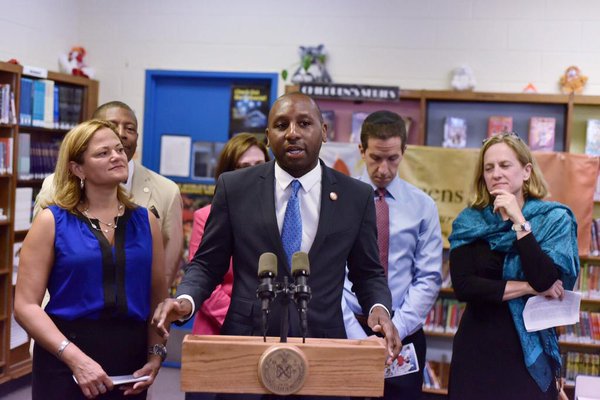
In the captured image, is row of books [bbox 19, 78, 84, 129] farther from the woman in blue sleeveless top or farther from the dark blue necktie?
the dark blue necktie

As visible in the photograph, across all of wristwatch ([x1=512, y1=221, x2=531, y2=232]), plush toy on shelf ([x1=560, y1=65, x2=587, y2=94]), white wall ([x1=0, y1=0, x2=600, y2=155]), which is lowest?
wristwatch ([x1=512, y1=221, x2=531, y2=232])

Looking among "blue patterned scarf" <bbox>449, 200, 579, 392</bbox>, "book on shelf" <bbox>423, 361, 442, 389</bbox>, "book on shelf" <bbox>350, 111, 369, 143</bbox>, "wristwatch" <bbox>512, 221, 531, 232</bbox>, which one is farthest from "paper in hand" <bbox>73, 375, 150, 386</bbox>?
"book on shelf" <bbox>350, 111, 369, 143</bbox>

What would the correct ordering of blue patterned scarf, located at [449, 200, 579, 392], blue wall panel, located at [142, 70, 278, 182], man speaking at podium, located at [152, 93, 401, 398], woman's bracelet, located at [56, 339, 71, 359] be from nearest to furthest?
man speaking at podium, located at [152, 93, 401, 398] < woman's bracelet, located at [56, 339, 71, 359] < blue patterned scarf, located at [449, 200, 579, 392] < blue wall panel, located at [142, 70, 278, 182]

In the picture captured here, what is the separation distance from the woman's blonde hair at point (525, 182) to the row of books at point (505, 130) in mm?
2504

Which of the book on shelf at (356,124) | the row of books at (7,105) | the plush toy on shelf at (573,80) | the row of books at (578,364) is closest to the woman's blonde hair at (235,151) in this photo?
the row of books at (7,105)

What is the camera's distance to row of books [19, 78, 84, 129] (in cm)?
521

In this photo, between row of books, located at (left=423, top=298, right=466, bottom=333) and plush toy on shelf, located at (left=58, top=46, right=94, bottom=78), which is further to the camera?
plush toy on shelf, located at (left=58, top=46, right=94, bottom=78)

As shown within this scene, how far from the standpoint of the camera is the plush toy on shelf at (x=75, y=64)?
591 cm

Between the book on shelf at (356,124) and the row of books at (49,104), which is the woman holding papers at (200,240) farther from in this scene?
the row of books at (49,104)

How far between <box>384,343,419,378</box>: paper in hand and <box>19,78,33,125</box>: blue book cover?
3.33m

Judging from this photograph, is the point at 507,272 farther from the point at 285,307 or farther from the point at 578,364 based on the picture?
the point at 578,364

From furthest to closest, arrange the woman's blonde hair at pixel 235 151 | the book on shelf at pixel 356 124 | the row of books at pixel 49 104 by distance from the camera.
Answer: the book on shelf at pixel 356 124, the row of books at pixel 49 104, the woman's blonde hair at pixel 235 151

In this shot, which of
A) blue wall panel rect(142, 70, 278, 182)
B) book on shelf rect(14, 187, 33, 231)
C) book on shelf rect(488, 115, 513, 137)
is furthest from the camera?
blue wall panel rect(142, 70, 278, 182)

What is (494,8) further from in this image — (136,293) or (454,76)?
(136,293)
